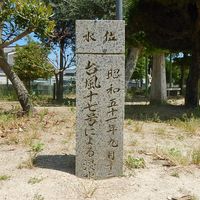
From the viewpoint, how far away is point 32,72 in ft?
74.9

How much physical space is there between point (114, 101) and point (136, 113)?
6.50 metres

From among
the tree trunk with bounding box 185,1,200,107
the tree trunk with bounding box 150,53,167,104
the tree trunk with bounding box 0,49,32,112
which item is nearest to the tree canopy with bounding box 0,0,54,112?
the tree trunk with bounding box 0,49,32,112

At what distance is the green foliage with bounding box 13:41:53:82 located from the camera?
21078mm

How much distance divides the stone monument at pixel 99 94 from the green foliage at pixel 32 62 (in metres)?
14.7

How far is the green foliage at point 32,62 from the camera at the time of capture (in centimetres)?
2108

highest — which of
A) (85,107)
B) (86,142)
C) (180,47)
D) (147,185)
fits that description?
(180,47)

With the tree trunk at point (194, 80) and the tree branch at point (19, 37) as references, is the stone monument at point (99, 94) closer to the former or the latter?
the tree branch at point (19, 37)

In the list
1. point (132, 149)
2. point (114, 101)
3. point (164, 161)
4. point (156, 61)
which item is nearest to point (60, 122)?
point (132, 149)

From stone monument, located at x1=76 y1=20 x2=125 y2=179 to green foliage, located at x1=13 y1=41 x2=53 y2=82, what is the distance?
48.2ft

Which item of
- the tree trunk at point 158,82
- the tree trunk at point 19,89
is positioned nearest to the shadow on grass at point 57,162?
the tree trunk at point 19,89

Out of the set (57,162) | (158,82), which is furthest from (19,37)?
(158,82)

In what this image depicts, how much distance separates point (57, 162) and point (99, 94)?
55.4 inches

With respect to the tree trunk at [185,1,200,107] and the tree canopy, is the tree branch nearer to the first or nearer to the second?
the tree canopy

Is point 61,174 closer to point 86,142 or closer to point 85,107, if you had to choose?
point 86,142
